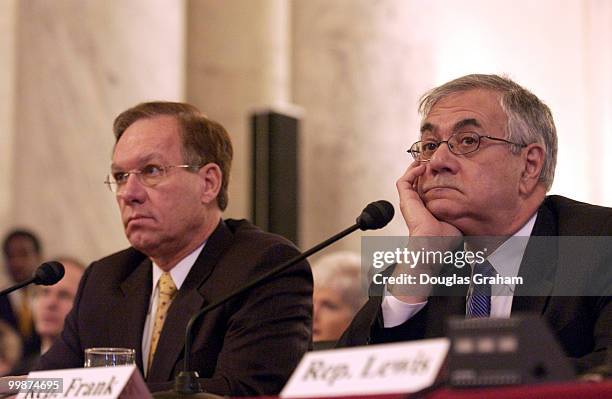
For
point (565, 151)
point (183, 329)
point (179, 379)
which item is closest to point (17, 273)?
point (183, 329)

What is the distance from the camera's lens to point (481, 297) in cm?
293

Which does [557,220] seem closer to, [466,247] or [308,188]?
[466,247]

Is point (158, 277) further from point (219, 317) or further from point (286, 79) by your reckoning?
point (286, 79)

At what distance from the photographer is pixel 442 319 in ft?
9.58

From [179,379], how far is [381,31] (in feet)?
14.2

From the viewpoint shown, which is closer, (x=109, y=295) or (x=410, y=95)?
(x=109, y=295)

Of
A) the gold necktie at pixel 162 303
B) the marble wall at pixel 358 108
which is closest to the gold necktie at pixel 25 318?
the marble wall at pixel 358 108

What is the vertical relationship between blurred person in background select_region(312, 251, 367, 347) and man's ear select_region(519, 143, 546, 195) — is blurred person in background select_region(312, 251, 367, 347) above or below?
below

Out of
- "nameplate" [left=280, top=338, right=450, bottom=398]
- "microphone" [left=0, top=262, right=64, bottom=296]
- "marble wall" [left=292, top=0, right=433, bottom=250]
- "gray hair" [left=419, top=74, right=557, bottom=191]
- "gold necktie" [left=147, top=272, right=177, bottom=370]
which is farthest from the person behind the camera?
"marble wall" [left=292, top=0, right=433, bottom=250]

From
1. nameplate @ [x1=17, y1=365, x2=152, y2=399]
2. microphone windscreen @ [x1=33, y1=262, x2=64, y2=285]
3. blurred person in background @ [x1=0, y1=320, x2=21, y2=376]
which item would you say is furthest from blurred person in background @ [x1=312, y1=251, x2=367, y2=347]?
nameplate @ [x1=17, y1=365, x2=152, y2=399]

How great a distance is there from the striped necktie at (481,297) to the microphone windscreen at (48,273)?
3.56 feet

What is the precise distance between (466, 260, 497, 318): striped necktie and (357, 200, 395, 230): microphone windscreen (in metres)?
0.36

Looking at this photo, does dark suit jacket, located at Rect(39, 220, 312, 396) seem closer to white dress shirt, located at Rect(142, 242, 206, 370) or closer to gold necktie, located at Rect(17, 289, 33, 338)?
white dress shirt, located at Rect(142, 242, 206, 370)

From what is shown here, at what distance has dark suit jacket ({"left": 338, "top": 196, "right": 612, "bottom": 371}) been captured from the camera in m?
2.71
